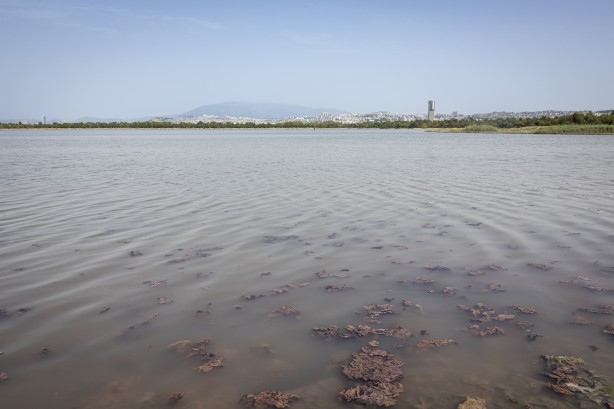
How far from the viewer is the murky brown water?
4.43 meters

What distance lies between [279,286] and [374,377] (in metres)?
2.76

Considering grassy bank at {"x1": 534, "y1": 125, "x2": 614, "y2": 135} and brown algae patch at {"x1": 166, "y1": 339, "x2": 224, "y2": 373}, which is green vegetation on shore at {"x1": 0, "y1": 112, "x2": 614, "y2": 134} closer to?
grassy bank at {"x1": 534, "y1": 125, "x2": 614, "y2": 135}

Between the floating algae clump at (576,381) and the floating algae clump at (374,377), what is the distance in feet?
4.80

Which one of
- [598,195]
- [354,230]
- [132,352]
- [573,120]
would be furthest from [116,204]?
[573,120]

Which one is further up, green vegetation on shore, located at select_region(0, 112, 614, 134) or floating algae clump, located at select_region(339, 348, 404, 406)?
green vegetation on shore, located at select_region(0, 112, 614, 134)

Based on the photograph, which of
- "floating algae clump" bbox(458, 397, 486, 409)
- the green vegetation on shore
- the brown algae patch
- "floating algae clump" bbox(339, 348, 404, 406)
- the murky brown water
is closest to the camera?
"floating algae clump" bbox(458, 397, 486, 409)

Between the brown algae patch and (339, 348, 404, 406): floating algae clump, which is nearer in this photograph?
(339, 348, 404, 406): floating algae clump

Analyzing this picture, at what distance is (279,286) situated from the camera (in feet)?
22.7

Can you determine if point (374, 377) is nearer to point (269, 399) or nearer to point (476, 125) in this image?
point (269, 399)

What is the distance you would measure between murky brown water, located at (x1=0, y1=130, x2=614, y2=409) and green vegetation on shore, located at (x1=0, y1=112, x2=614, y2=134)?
81.5 m

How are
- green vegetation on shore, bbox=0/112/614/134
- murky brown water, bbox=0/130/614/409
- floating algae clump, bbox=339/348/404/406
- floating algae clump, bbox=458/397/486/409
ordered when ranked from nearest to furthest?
floating algae clump, bbox=458/397/486/409
floating algae clump, bbox=339/348/404/406
murky brown water, bbox=0/130/614/409
green vegetation on shore, bbox=0/112/614/134

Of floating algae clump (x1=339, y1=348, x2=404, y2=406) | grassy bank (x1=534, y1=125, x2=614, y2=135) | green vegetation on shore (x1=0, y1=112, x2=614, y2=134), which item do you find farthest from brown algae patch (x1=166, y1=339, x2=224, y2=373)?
green vegetation on shore (x1=0, y1=112, x2=614, y2=134)

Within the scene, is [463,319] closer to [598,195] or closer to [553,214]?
[553,214]

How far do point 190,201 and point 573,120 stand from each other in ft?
372
